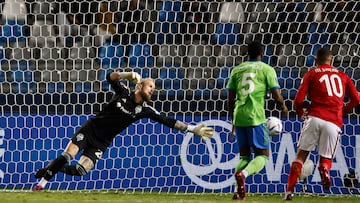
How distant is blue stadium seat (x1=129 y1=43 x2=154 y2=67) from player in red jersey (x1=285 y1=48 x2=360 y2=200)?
3.05 meters

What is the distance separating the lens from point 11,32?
1130 cm

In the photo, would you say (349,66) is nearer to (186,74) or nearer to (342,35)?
(342,35)

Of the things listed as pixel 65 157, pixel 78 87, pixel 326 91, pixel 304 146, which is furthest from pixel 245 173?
pixel 78 87

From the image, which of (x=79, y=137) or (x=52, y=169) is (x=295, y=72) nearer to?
(x=79, y=137)

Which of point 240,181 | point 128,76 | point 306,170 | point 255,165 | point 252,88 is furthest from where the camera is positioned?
point 306,170

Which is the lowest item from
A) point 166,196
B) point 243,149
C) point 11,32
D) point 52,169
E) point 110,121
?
point 166,196

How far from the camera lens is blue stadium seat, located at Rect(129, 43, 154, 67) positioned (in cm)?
1127

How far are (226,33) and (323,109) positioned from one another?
10.1 ft

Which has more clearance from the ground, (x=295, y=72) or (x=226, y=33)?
(x=226, y=33)

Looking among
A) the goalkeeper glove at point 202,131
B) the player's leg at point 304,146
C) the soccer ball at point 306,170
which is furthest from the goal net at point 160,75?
the player's leg at point 304,146

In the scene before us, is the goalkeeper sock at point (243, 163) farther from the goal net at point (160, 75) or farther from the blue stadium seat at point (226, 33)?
the blue stadium seat at point (226, 33)

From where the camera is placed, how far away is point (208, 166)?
1077 cm

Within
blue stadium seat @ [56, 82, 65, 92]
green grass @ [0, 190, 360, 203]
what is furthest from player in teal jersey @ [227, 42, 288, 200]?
blue stadium seat @ [56, 82, 65, 92]

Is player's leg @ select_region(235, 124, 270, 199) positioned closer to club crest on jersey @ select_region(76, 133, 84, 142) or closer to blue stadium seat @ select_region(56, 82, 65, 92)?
club crest on jersey @ select_region(76, 133, 84, 142)
